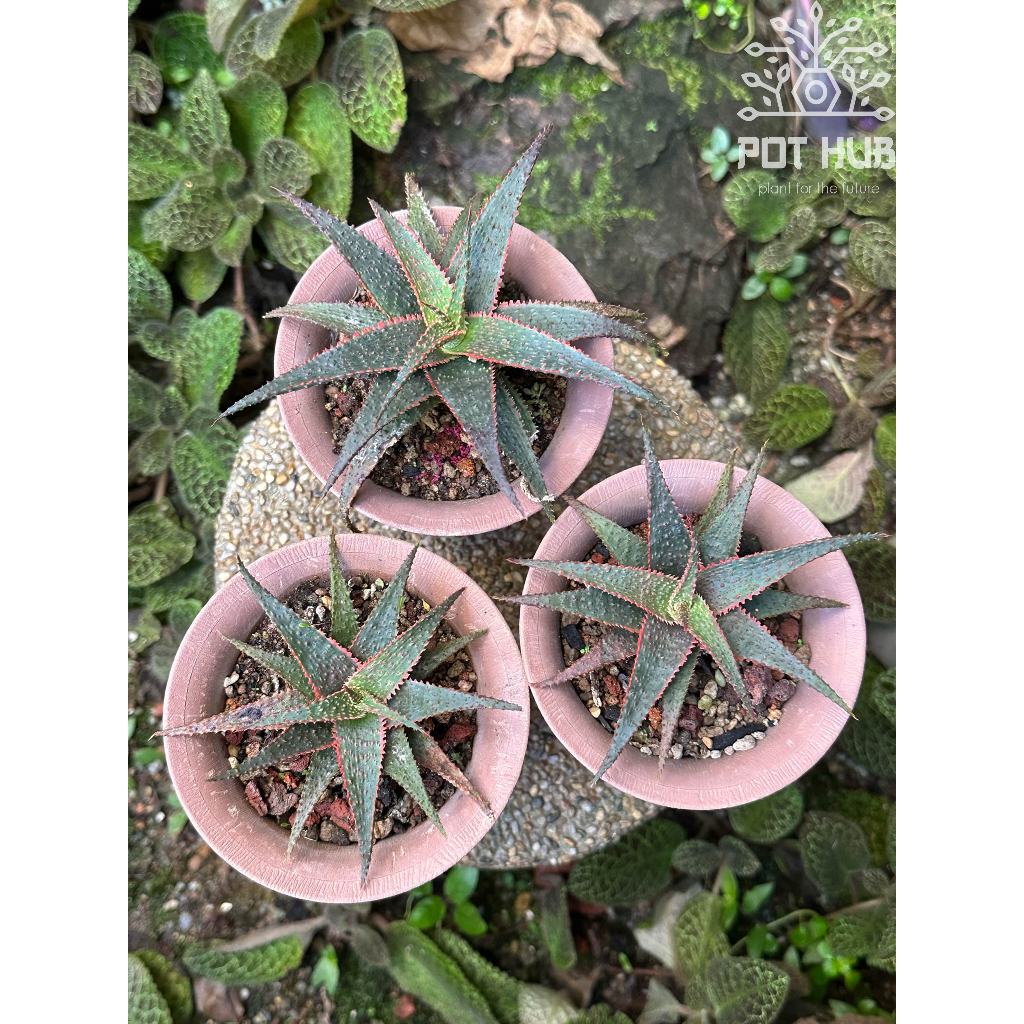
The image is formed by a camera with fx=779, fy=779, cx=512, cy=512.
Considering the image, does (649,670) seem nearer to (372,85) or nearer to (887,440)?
(887,440)

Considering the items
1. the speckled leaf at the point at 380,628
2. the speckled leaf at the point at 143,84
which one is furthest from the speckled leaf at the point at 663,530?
the speckled leaf at the point at 143,84

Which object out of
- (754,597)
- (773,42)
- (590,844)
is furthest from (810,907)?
(773,42)

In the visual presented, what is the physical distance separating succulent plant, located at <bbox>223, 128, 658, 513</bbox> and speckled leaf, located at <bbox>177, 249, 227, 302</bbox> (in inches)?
27.2

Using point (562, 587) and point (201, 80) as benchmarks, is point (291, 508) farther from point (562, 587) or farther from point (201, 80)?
point (201, 80)

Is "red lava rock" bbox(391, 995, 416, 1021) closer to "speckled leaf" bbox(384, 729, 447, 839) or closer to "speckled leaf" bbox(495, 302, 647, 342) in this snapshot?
"speckled leaf" bbox(384, 729, 447, 839)

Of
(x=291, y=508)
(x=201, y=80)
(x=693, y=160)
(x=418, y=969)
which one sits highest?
(x=201, y=80)

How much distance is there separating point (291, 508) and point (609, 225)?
3.12 ft

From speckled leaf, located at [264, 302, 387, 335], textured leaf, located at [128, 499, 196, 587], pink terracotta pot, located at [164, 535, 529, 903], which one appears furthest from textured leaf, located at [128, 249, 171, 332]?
pink terracotta pot, located at [164, 535, 529, 903]

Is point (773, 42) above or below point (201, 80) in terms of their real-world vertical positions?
above

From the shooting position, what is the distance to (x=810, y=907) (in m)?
1.79

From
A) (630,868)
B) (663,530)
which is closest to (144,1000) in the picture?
(630,868)

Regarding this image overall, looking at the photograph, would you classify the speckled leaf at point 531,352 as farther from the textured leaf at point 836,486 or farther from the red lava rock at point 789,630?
the textured leaf at point 836,486

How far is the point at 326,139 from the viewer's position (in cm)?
172

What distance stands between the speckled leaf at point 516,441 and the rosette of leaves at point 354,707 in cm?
23
